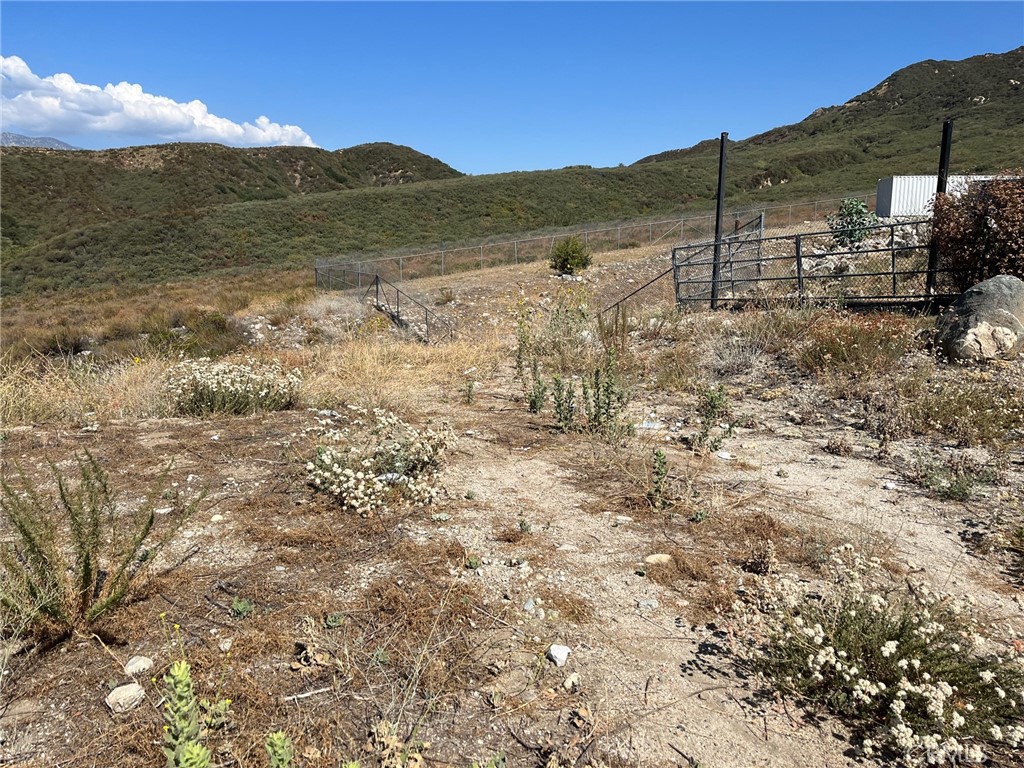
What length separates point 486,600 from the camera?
2930 millimetres

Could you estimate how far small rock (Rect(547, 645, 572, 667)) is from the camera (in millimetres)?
2509

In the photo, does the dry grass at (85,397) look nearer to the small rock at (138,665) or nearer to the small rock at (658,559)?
the small rock at (138,665)

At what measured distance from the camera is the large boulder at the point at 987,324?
22.9 feet

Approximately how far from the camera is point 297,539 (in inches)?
136

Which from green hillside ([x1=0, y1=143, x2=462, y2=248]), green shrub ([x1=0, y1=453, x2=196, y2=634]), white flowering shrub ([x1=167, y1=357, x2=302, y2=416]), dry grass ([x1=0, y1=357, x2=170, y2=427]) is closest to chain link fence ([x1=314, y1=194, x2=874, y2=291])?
dry grass ([x1=0, y1=357, x2=170, y2=427])

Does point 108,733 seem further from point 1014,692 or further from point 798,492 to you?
point 798,492

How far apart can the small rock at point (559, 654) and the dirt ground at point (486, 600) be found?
35mm

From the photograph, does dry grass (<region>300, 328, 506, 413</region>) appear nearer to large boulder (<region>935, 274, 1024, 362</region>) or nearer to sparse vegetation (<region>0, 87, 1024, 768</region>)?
sparse vegetation (<region>0, 87, 1024, 768</region>)

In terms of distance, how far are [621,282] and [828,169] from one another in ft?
169

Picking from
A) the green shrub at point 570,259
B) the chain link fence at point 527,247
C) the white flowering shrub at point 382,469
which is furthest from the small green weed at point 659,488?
the green shrub at point 570,259

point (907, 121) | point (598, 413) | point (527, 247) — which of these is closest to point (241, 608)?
point (598, 413)

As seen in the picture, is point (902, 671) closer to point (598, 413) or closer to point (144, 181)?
point (598, 413)

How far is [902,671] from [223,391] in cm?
586

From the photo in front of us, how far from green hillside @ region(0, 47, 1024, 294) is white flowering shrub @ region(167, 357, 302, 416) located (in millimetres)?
30806
